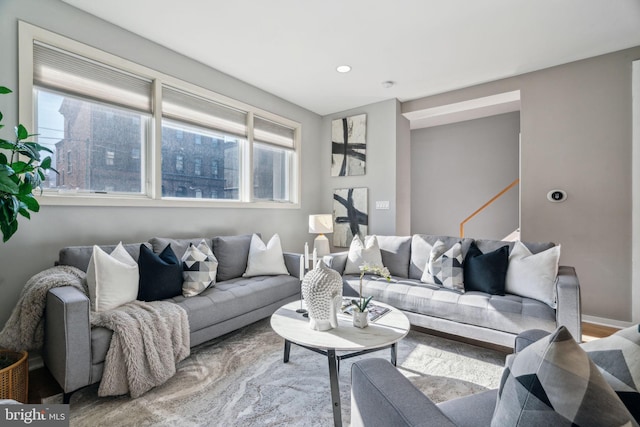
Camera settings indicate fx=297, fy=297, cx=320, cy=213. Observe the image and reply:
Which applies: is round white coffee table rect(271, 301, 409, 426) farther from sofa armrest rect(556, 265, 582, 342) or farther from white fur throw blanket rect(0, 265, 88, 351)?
white fur throw blanket rect(0, 265, 88, 351)

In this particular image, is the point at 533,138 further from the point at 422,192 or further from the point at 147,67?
the point at 147,67

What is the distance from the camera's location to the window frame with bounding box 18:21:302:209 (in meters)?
2.15

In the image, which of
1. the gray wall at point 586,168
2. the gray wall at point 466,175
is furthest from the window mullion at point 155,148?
the gray wall at point 466,175

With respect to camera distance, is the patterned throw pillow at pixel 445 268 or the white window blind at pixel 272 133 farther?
the white window blind at pixel 272 133

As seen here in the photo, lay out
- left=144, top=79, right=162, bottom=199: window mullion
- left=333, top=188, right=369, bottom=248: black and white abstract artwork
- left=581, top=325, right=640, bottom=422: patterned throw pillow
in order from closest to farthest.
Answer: left=581, top=325, right=640, bottom=422: patterned throw pillow
left=144, top=79, right=162, bottom=199: window mullion
left=333, top=188, right=369, bottom=248: black and white abstract artwork

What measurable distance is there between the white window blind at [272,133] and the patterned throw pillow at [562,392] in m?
3.82

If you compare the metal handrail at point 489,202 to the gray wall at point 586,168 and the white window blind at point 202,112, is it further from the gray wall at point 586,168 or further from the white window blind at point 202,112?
the white window blind at point 202,112

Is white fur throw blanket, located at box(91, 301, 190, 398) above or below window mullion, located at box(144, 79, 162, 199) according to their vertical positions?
below

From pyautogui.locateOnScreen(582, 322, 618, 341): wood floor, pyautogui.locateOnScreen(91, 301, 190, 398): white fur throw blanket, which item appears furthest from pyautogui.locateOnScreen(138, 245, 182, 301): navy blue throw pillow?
pyautogui.locateOnScreen(582, 322, 618, 341): wood floor

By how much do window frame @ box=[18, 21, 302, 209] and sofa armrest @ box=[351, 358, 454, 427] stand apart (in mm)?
2559

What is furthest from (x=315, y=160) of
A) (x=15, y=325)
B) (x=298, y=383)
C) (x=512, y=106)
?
(x=15, y=325)

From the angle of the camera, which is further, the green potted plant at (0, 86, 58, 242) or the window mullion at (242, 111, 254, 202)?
the window mullion at (242, 111, 254, 202)

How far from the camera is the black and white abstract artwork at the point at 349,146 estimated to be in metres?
4.46

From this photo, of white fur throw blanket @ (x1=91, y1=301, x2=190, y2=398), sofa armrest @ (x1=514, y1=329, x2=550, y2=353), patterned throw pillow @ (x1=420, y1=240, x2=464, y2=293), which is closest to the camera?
sofa armrest @ (x1=514, y1=329, x2=550, y2=353)
